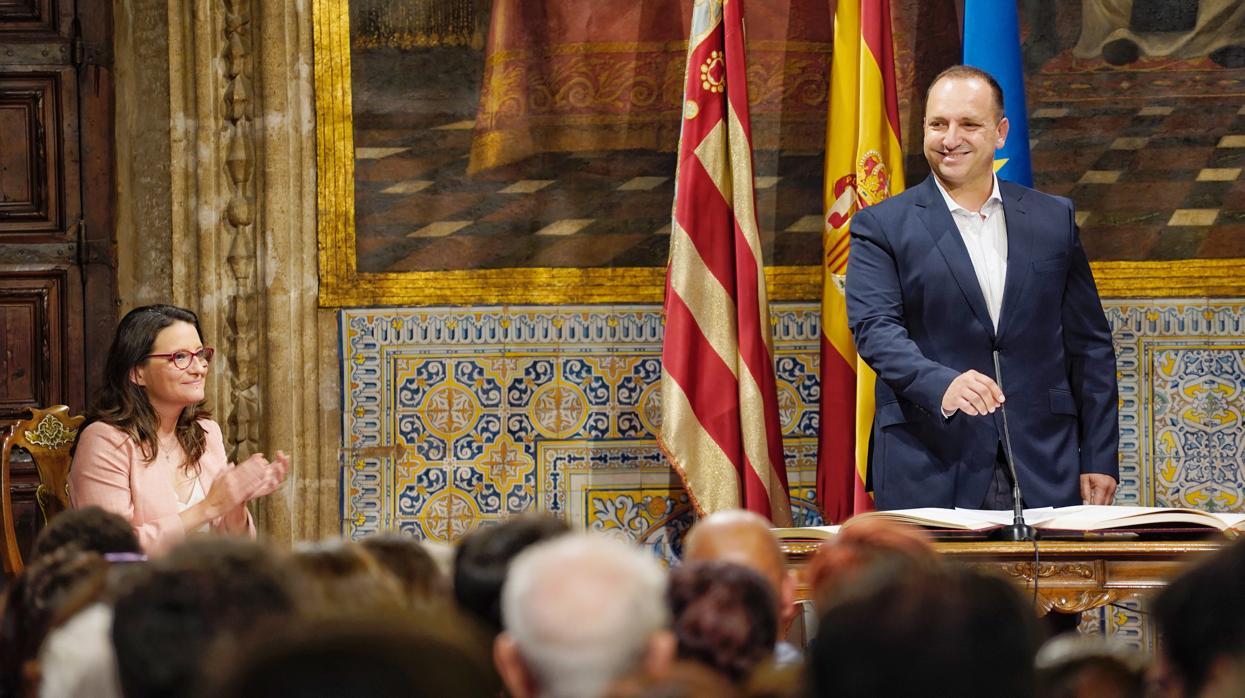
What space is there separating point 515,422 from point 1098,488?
2080 millimetres

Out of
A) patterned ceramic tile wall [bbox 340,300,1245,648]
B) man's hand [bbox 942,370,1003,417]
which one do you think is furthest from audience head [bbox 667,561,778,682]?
patterned ceramic tile wall [bbox 340,300,1245,648]

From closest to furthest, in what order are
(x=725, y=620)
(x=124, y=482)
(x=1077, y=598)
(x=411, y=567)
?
(x=725, y=620) → (x=411, y=567) → (x=1077, y=598) → (x=124, y=482)

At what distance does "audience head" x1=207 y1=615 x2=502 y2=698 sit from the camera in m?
1.20

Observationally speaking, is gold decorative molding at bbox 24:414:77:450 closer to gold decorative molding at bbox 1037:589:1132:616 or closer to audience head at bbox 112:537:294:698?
gold decorative molding at bbox 1037:589:1132:616

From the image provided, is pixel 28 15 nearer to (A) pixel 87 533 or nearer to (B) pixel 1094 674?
(A) pixel 87 533

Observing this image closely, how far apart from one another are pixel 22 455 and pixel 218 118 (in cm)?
138

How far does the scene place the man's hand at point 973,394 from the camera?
3.51 meters

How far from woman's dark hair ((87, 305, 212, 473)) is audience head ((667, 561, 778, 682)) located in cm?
264

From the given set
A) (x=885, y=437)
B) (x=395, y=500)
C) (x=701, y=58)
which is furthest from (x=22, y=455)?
(x=885, y=437)

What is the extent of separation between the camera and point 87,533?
208 centimetres

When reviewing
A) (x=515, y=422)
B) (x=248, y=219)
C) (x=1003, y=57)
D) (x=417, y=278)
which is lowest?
(x=515, y=422)

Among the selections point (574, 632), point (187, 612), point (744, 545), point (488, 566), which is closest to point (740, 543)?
point (744, 545)

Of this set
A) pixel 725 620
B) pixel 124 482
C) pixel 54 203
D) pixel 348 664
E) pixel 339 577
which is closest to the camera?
pixel 348 664

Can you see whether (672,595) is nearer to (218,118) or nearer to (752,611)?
(752,611)
